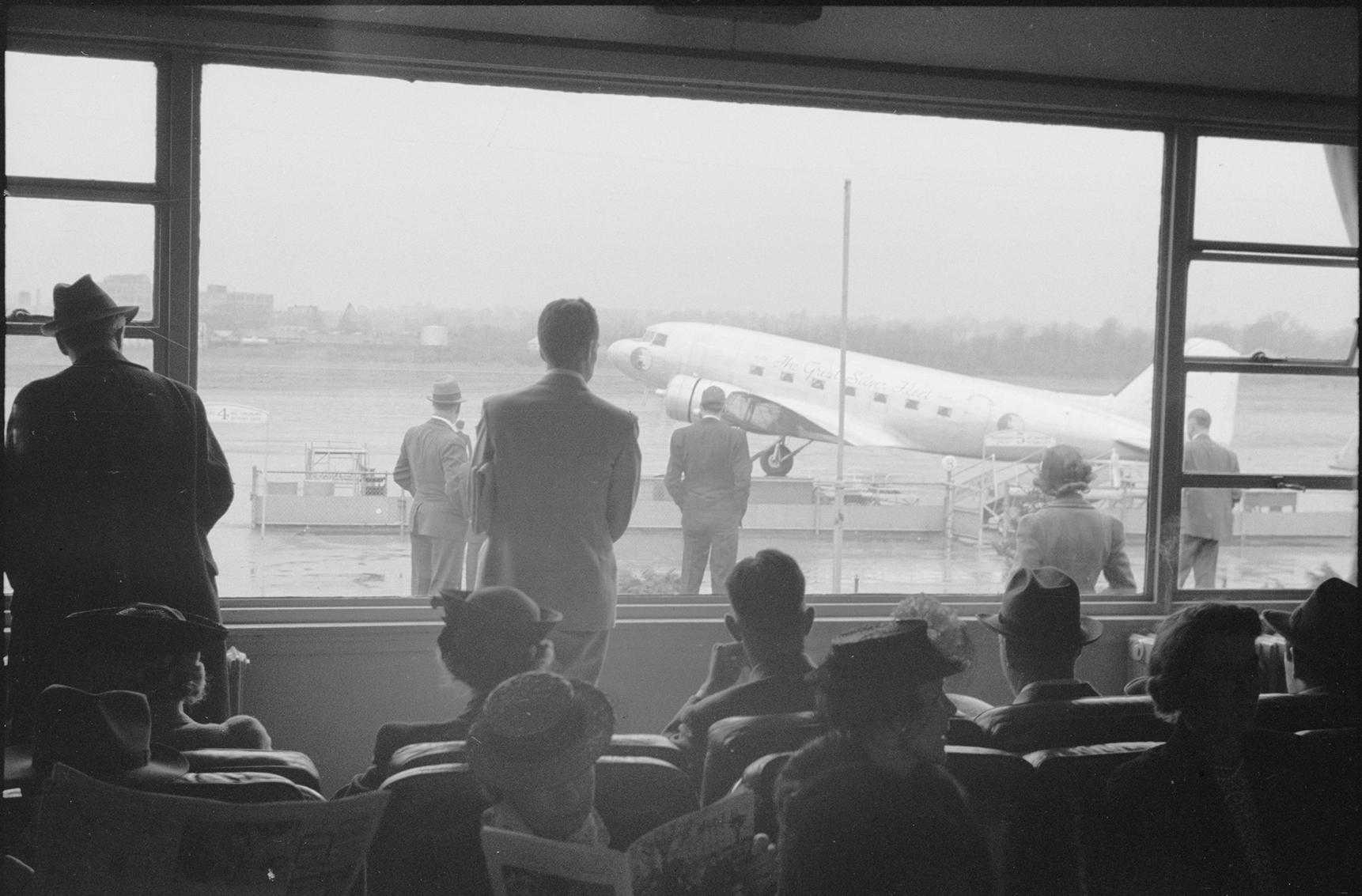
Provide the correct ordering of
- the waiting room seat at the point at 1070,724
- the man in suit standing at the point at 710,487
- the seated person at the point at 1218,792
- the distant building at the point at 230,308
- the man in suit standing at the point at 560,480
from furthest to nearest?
the man in suit standing at the point at 710,487
the distant building at the point at 230,308
the man in suit standing at the point at 560,480
the waiting room seat at the point at 1070,724
the seated person at the point at 1218,792

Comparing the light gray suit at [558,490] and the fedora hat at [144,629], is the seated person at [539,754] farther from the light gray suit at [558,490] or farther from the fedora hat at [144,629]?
the light gray suit at [558,490]

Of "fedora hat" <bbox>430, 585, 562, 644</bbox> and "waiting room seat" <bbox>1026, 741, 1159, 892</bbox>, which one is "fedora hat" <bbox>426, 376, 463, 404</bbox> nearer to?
"fedora hat" <bbox>430, 585, 562, 644</bbox>

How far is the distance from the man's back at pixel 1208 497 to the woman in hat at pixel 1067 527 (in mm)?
295

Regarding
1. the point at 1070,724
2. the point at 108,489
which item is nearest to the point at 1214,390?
the point at 1070,724

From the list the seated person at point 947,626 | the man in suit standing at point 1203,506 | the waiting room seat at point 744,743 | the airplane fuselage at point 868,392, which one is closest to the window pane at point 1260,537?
the man in suit standing at point 1203,506

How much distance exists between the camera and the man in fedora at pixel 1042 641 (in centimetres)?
167

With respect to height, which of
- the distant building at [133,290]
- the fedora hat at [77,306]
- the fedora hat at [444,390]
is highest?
the distant building at [133,290]

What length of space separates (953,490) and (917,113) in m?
3.21

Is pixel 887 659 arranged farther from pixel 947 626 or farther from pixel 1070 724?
pixel 947 626

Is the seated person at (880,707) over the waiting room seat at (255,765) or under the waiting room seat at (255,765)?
over

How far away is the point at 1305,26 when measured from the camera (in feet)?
9.54

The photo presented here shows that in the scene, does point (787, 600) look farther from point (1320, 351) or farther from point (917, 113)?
point (1320, 351)

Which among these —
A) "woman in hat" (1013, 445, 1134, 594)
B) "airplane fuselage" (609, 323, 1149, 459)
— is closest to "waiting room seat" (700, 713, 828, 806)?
"woman in hat" (1013, 445, 1134, 594)

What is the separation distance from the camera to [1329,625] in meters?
1.74
